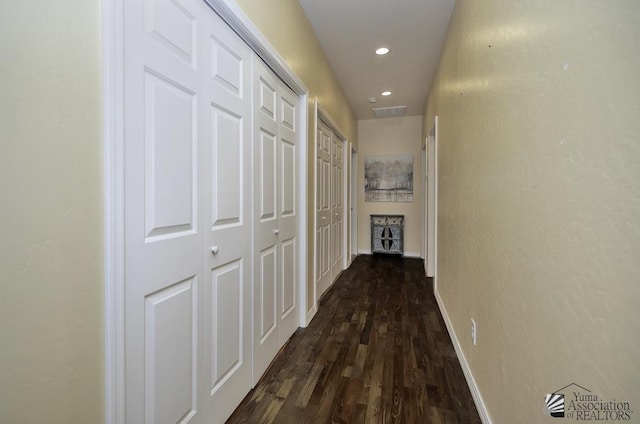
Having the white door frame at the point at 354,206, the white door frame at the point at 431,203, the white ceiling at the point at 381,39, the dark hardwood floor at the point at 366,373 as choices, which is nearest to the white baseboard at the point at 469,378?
the dark hardwood floor at the point at 366,373

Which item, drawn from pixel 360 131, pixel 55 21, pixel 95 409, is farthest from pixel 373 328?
pixel 360 131

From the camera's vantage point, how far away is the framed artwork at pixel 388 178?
17.8 ft

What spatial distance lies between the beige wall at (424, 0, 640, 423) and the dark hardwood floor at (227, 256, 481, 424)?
29 cm

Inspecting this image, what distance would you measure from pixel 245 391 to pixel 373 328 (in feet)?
4.08

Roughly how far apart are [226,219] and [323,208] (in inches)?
73.6

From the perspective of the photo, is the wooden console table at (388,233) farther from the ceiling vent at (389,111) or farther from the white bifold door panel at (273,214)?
the white bifold door panel at (273,214)

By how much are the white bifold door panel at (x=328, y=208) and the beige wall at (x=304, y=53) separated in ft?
0.94

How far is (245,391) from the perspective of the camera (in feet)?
5.17

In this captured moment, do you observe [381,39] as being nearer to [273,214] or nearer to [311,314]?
[273,214]

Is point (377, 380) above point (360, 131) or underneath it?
underneath

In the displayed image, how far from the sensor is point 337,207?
3949mm

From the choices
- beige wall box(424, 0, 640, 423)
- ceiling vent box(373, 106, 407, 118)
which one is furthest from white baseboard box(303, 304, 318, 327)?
ceiling vent box(373, 106, 407, 118)

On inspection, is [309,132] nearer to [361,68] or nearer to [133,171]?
[361,68]

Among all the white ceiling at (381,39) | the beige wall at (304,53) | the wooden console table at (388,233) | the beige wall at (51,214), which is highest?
the white ceiling at (381,39)
